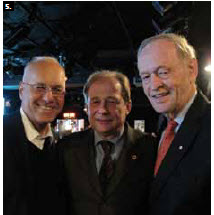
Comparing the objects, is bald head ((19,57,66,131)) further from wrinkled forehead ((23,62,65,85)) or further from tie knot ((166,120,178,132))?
tie knot ((166,120,178,132))

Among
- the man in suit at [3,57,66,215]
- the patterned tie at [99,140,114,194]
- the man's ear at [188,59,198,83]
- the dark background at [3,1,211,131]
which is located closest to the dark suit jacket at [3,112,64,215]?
the man in suit at [3,57,66,215]

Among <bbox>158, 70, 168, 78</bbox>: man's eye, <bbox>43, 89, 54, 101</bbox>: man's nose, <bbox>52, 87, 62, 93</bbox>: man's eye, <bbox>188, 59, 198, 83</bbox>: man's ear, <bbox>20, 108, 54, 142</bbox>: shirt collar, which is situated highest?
<bbox>188, 59, 198, 83</bbox>: man's ear

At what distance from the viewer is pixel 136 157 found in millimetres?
1810

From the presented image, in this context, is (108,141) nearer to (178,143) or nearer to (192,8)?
(178,143)

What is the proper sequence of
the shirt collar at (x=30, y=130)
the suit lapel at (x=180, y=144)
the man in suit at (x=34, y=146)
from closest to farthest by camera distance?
1. the suit lapel at (x=180, y=144)
2. the man in suit at (x=34, y=146)
3. the shirt collar at (x=30, y=130)

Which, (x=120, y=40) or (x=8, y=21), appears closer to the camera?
(x=8, y=21)

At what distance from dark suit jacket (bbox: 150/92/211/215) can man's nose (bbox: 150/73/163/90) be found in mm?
181

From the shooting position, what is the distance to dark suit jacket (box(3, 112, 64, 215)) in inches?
57.2

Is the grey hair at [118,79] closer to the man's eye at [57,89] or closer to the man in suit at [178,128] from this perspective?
the man's eye at [57,89]

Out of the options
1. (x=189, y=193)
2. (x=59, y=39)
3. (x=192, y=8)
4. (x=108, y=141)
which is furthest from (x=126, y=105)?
(x=59, y=39)

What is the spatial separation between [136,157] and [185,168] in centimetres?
52

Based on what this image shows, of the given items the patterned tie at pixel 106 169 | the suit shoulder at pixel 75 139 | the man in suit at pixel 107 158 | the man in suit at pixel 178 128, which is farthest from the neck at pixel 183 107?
the suit shoulder at pixel 75 139

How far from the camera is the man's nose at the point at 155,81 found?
1.50 meters

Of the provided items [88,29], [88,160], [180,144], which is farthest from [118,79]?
[88,29]
